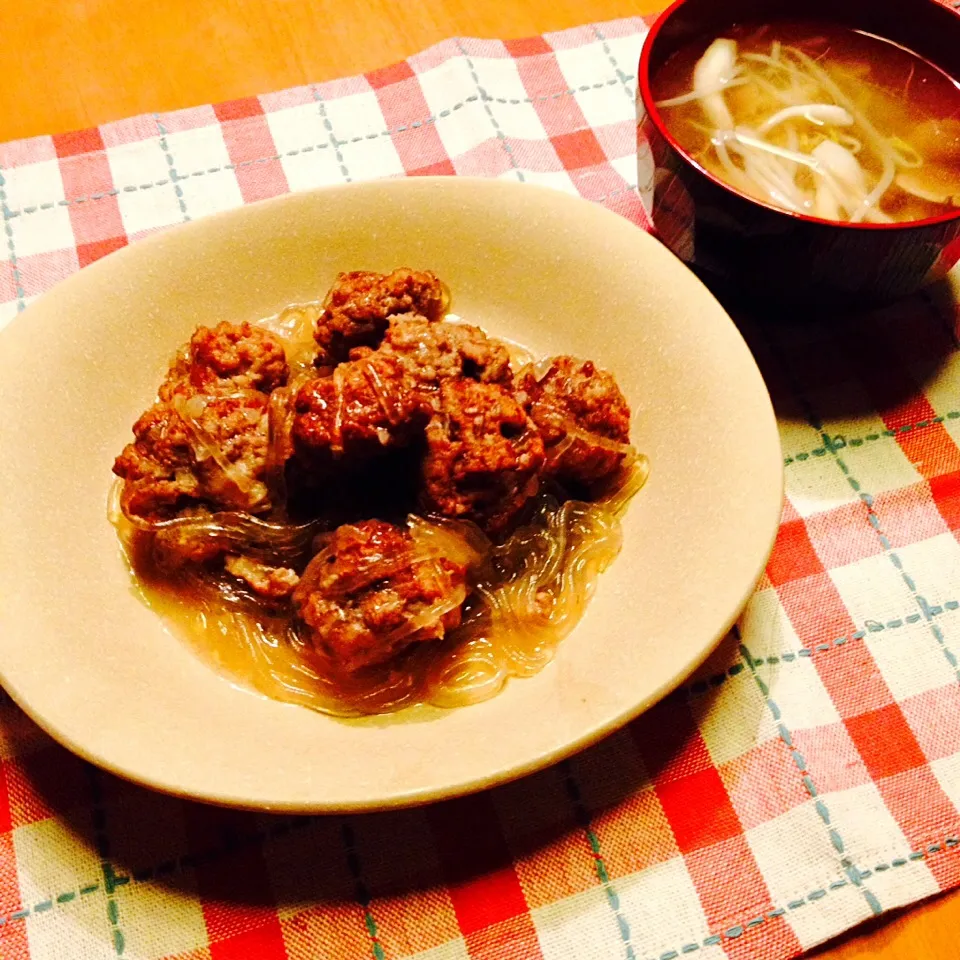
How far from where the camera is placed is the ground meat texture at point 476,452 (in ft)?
7.14

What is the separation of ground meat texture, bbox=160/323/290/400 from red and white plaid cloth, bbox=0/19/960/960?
50cm

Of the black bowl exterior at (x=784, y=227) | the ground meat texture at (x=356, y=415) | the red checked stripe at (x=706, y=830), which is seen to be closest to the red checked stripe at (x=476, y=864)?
the red checked stripe at (x=706, y=830)

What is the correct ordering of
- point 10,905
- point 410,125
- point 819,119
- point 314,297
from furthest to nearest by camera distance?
point 410,125, point 819,119, point 314,297, point 10,905

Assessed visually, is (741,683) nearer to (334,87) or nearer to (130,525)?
(130,525)

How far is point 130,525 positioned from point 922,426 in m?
2.47

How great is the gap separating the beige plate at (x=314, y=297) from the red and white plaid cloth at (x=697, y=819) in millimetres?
219

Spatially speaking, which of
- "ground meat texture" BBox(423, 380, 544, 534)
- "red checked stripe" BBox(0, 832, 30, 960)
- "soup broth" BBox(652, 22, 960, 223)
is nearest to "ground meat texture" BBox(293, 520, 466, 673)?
"ground meat texture" BBox(423, 380, 544, 534)

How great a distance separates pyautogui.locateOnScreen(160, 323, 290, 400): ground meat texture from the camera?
2.48 m

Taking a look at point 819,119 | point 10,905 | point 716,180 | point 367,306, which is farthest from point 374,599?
point 819,119

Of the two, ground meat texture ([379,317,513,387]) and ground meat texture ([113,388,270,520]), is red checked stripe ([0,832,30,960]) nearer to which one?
ground meat texture ([113,388,270,520])

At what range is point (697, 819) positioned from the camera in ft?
7.13

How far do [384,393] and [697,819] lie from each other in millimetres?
1307

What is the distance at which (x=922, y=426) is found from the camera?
287 cm

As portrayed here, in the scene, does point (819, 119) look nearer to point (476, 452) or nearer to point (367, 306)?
point (367, 306)
